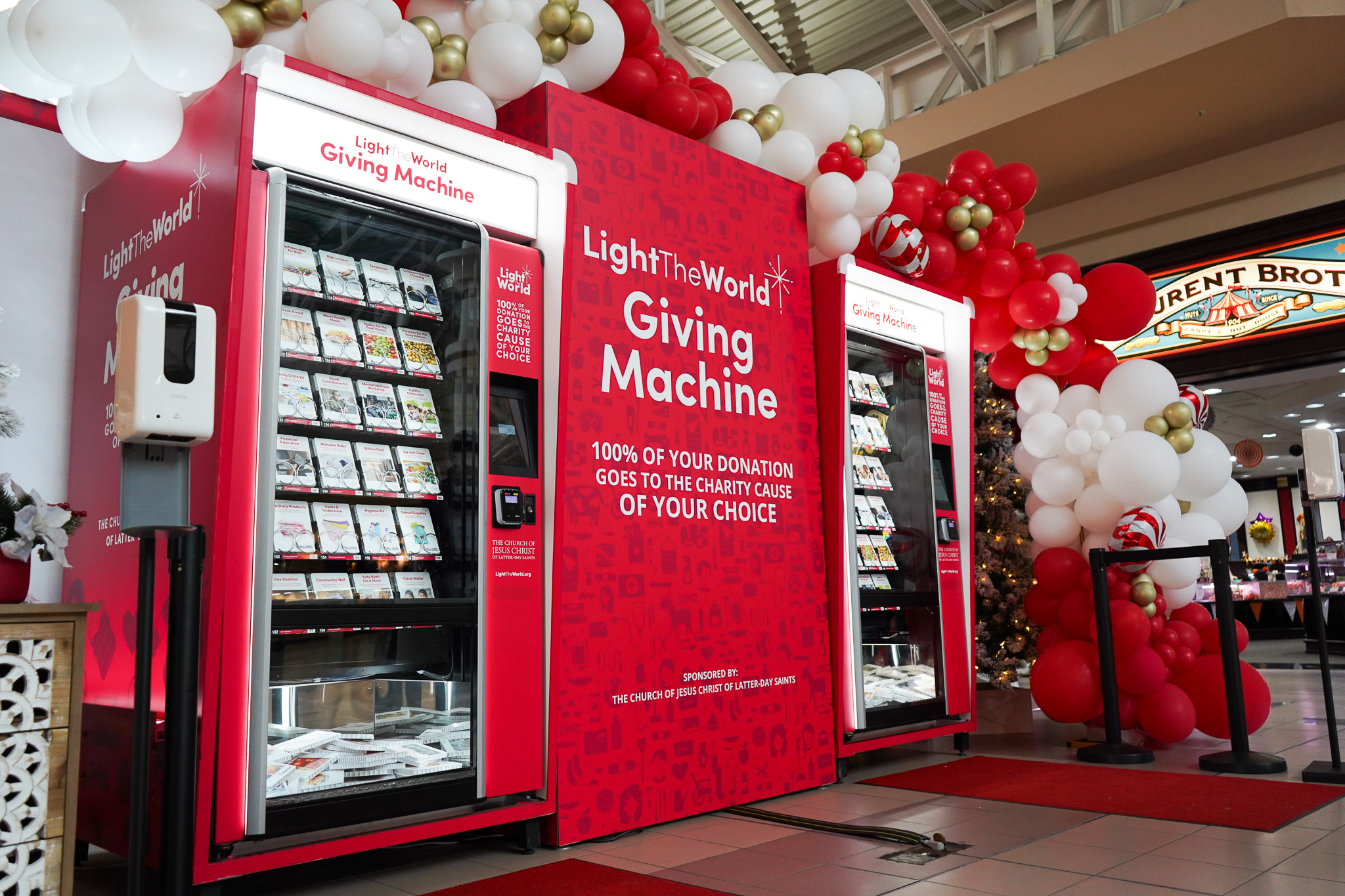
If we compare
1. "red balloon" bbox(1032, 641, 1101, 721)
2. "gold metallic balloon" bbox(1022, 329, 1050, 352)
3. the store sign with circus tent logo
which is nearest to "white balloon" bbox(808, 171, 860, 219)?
"gold metallic balloon" bbox(1022, 329, 1050, 352)

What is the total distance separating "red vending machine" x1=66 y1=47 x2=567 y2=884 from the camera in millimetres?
2574

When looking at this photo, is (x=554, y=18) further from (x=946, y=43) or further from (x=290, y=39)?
(x=946, y=43)

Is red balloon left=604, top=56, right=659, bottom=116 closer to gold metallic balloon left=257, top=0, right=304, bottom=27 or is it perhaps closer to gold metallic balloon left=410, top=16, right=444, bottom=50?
gold metallic balloon left=410, top=16, right=444, bottom=50

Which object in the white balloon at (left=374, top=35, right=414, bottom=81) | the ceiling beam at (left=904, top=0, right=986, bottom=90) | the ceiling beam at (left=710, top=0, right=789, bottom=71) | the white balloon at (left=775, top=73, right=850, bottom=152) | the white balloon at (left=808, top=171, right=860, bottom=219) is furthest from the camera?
the ceiling beam at (left=710, top=0, right=789, bottom=71)

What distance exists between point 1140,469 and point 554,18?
11.0ft

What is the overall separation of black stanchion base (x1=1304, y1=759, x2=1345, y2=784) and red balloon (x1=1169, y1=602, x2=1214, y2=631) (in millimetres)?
1052

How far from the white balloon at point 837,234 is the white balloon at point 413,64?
193 centimetres

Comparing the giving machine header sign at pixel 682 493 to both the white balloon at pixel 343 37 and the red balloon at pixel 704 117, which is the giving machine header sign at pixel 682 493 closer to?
the red balloon at pixel 704 117

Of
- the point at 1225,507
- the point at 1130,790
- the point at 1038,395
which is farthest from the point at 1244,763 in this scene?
the point at 1038,395

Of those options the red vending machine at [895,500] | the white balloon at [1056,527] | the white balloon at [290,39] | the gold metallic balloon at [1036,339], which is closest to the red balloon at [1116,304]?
the gold metallic balloon at [1036,339]

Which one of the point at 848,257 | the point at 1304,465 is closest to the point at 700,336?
the point at 848,257

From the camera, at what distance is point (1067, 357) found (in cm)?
539

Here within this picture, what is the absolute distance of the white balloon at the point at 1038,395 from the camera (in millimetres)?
5285

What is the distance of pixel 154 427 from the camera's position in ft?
6.22
